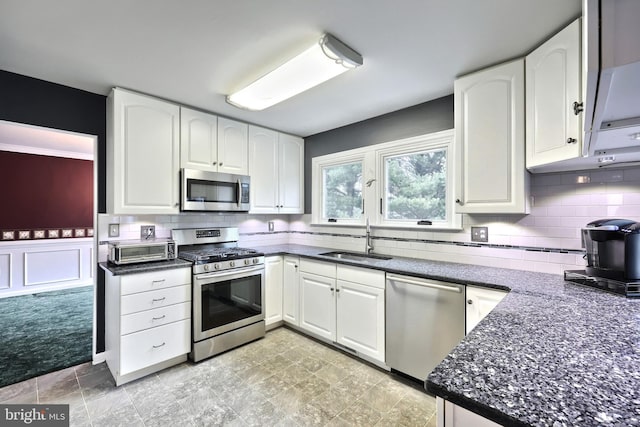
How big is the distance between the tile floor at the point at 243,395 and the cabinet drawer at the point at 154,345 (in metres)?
0.13

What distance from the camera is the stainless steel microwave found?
8.71 ft

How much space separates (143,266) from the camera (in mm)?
2271

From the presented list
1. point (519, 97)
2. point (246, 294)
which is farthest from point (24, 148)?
A: point (519, 97)

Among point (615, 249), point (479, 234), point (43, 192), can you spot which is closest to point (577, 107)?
point (615, 249)

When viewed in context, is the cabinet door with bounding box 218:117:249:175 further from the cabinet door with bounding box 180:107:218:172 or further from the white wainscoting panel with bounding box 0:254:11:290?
the white wainscoting panel with bounding box 0:254:11:290

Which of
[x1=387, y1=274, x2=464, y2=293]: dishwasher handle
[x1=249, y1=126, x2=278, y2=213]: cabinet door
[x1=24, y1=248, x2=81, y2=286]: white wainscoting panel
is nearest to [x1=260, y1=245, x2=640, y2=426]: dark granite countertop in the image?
[x1=387, y1=274, x2=464, y2=293]: dishwasher handle

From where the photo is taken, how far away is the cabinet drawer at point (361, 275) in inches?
91.0

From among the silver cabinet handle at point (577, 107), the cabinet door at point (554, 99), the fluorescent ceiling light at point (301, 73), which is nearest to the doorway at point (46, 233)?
the fluorescent ceiling light at point (301, 73)

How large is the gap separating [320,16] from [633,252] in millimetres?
2021

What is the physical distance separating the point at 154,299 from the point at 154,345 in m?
0.37

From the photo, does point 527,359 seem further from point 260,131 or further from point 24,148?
point 24,148

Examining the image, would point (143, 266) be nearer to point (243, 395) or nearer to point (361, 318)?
point (243, 395)

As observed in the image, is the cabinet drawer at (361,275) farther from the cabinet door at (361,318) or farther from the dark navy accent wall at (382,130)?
the dark navy accent wall at (382,130)

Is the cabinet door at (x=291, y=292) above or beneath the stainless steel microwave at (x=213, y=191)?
beneath
